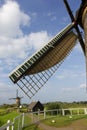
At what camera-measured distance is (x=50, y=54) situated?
23297 millimetres

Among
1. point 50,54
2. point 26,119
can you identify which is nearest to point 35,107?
point 26,119

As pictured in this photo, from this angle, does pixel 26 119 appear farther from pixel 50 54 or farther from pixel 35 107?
pixel 35 107

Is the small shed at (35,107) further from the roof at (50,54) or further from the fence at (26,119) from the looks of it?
the roof at (50,54)

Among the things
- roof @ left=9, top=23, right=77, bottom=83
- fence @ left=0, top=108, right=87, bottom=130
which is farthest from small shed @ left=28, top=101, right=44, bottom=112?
roof @ left=9, top=23, right=77, bottom=83

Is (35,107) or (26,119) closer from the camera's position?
(26,119)

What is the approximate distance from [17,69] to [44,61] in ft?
9.56

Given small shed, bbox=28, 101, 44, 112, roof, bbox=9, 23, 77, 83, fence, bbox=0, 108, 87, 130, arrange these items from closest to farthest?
fence, bbox=0, 108, 87, 130 < roof, bbox=9, 23, 77, 83 < small shed, bbox=28, 101, 44, 112

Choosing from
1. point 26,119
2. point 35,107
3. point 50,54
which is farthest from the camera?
point 35,107

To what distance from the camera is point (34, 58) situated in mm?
22562

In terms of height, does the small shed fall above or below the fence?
above

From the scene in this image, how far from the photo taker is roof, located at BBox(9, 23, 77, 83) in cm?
2199

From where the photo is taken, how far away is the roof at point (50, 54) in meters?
22.0

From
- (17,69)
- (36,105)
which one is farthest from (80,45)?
(36,105)

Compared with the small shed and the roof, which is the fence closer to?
the roof
